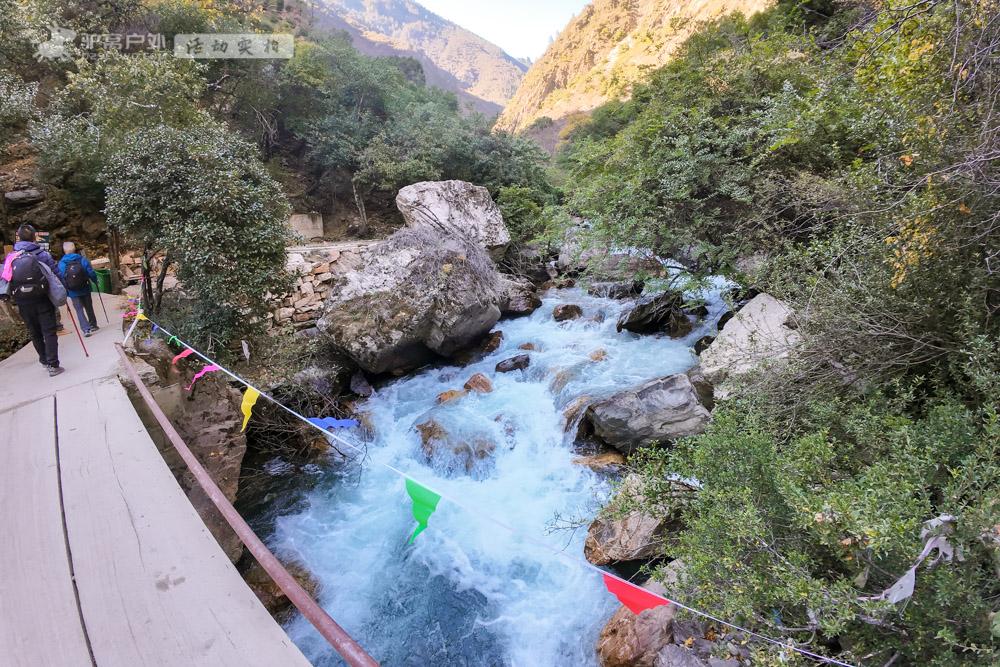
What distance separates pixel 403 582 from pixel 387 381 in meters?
4.46

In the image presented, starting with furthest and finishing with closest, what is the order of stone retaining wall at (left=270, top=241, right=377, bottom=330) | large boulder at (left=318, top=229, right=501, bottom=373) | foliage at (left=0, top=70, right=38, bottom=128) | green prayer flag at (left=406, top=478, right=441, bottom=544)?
stone retaining wall at (left=270, top=241, right=377, bottom=330), foliage at (left=0, top=70, right=38, bottom=128), large boulder at (left=318, top=229, right=501, bottom=373), green prayer flag at (left=406, top=478, right=441, bottom=544)

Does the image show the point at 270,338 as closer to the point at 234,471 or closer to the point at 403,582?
the point at 234,471

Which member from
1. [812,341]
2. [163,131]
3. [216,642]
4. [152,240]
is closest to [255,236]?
[152,240]

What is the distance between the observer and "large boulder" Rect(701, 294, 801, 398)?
14.4 feet

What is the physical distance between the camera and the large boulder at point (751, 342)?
439cm

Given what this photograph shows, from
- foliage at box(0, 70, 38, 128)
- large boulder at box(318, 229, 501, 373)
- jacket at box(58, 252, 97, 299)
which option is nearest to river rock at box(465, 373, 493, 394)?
large boulder at box(318, 229, 501, 373)

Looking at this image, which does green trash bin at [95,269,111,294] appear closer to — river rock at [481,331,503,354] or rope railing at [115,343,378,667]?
river rock at [481,331,503,354]

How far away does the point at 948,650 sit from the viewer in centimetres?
168

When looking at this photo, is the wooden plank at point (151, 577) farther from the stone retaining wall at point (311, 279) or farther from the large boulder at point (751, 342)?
the stone retaining wall at point (311, 279)

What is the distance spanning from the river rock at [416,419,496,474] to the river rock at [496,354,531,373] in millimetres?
2060

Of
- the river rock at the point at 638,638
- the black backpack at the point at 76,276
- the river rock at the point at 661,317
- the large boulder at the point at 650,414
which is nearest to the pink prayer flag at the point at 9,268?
the black backpack at the point at 76,276

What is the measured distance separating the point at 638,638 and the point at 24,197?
14959 millimetres

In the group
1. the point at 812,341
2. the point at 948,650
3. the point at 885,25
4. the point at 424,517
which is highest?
the point at 885,25

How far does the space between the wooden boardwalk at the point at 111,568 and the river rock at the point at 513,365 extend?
558cm
